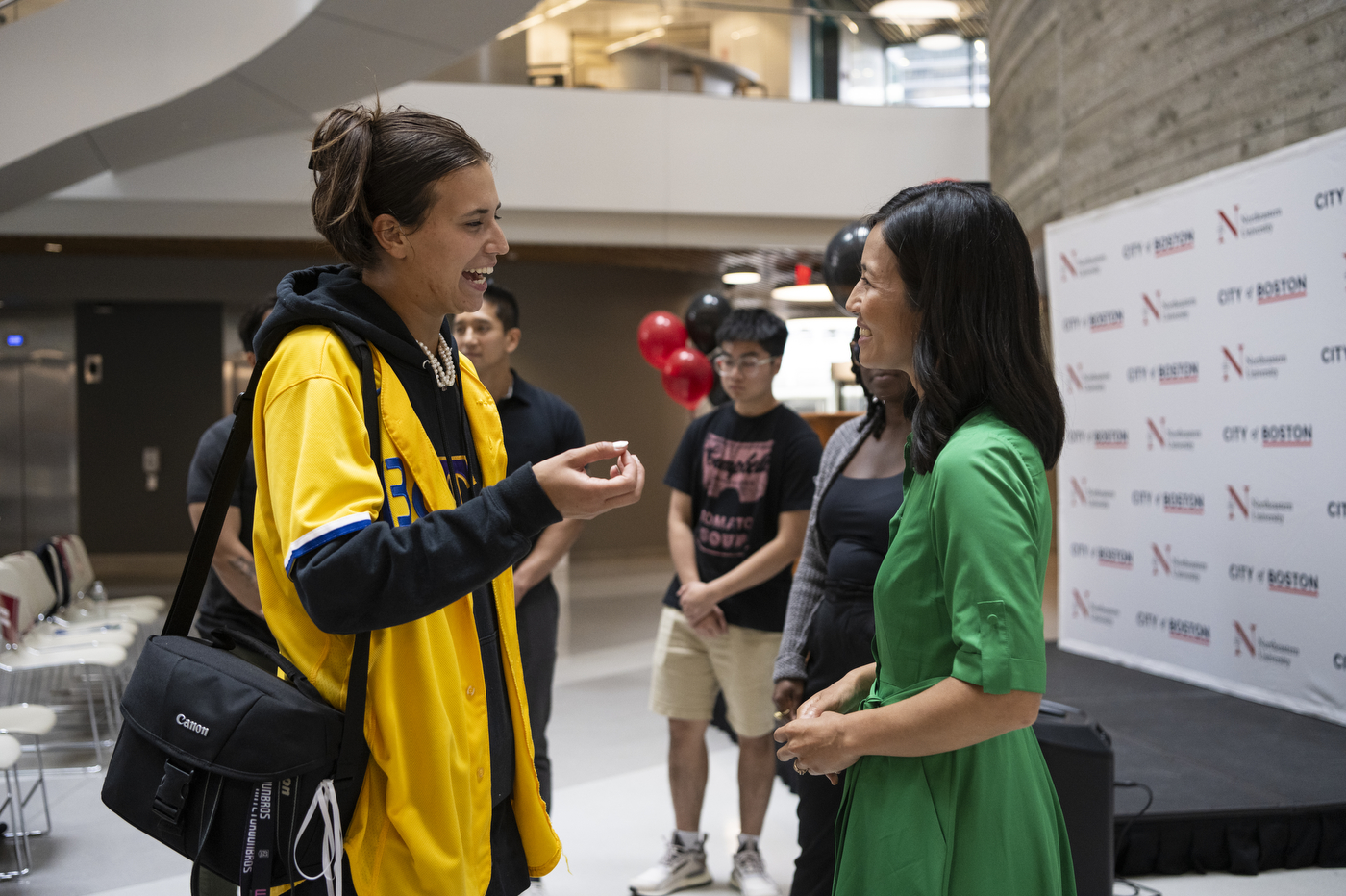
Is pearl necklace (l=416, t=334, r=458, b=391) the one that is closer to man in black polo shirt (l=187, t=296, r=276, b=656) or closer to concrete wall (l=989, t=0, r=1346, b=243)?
man in black polo shirt (l=187, t=296, r=276, b=656)

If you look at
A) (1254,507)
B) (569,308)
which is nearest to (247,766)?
(1254,507)

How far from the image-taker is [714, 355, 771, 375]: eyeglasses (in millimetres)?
3129

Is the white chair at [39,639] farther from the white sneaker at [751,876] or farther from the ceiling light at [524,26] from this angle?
the ceiling light at [524,26]

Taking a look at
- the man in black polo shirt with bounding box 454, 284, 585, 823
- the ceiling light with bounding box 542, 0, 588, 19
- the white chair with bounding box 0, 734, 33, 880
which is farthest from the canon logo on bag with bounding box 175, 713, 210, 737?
the ceiling light with bounding box 542, 0, 588, 19

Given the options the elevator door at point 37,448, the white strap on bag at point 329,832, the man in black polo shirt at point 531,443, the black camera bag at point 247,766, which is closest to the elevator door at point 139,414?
the elevator door at point 37,448

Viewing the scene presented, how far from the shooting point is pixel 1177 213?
15.6ft

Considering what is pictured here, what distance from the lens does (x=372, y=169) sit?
1165mm

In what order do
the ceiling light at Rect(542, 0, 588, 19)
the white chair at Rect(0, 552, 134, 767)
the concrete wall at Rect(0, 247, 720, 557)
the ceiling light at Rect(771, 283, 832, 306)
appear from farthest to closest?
the concrete wall at Rect(0, 247, 720, 557), the ceiling light at Rect(771, 283, 832, 306), the ceiling light at Rect(542, 0, 588, 19), the white chair at Rect(0, 552, 134, 767)

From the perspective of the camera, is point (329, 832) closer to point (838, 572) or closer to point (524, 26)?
point (838, 572)

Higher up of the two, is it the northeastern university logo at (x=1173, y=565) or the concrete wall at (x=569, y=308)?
the concrete wall at (x=569, y=308)

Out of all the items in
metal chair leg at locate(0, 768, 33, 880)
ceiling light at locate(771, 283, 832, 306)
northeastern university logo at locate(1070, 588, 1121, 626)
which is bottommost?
metal chair leg at locate(0, 768, 33, 880)

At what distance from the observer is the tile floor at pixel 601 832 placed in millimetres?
3010

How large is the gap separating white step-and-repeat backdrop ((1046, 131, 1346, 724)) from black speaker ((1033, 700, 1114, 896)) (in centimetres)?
222

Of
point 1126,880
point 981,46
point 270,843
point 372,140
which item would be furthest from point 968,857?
point 981,46
